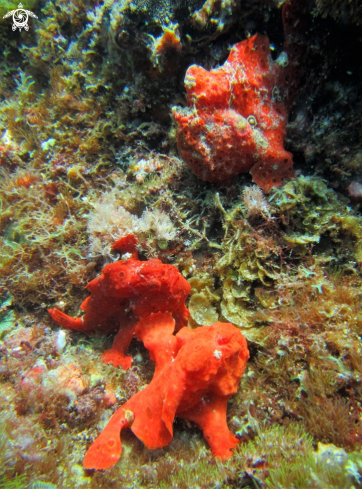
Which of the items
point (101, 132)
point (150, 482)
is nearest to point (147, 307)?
point (150, 482)

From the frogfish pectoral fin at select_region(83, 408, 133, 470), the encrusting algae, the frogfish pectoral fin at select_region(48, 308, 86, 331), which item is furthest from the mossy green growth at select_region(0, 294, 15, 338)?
the frogfish pectoral fin at select_region(83, 408, 133, 470)

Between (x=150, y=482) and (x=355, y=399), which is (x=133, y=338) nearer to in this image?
(x=150, y=482)

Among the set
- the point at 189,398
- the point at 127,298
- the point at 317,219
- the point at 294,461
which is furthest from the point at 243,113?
the point at 294,461

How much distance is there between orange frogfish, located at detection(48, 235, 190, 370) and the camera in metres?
2.93

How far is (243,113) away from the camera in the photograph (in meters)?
3.15

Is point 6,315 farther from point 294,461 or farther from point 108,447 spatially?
point 294,461

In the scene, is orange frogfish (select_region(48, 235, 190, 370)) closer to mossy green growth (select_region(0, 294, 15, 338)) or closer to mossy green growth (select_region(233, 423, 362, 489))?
mossy green growth (select_region(0, 294, 15, 338))

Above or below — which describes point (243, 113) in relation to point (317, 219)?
above

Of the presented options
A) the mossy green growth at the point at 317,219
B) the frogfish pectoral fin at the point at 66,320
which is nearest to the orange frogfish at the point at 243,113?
the mossy green growth at the point at 317,219

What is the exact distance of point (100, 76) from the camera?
4203mm

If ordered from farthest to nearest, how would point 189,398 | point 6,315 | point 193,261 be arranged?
point 6,315 < point 193,261 < point 189,398

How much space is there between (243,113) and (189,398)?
3.30 meters

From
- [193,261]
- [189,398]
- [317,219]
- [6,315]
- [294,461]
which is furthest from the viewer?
[6,315]

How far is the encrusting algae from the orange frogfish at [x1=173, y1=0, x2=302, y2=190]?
0.02 metres
